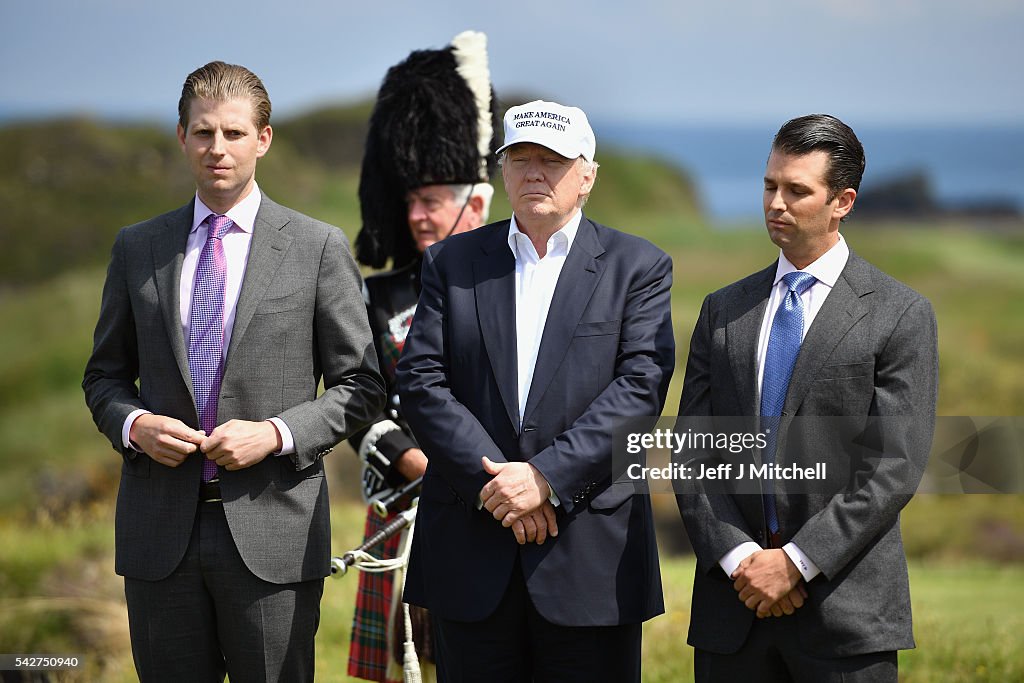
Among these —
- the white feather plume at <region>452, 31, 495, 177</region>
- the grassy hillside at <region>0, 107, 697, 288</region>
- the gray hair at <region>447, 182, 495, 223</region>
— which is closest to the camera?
the gray hair at <region>447, 182, 495, 223</region>

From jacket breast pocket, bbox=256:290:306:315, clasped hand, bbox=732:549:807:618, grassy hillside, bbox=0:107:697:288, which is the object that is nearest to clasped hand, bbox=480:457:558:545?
clasped hand, bbox=732:549:807:618

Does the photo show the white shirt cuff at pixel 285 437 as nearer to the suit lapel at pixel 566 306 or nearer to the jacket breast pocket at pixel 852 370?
the suit lapel at pixel 566 306

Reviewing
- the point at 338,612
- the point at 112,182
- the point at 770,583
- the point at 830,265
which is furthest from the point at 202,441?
the point at 112,182

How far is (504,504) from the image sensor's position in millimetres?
2852

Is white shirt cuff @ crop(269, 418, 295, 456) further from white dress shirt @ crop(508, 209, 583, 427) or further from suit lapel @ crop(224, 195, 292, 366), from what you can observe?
white dress shirt @ crop(508, 209, 583, 427)

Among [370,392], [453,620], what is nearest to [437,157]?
[370,392]

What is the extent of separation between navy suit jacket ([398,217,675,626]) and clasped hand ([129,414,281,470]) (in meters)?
0.43

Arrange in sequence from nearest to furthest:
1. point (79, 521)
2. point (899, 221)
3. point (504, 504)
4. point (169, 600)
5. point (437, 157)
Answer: point (504, 504), point (169, 600), point (437, 157), point (79, 521), point (899, 221)

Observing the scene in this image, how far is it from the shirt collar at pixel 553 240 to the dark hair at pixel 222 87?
0.83 meters

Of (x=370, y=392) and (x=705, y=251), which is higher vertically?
(x=705, y=251)

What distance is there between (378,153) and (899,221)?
31.3 ft

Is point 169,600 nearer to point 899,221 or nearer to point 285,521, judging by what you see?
point 285,521

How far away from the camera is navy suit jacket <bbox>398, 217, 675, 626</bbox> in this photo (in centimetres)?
290

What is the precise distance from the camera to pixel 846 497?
281 cm
